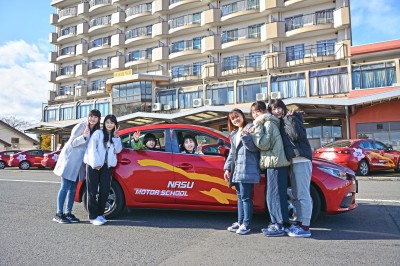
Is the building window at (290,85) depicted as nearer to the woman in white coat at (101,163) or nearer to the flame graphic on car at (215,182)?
the flame graphic on car at (215,182)

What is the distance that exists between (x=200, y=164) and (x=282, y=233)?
1.48 m

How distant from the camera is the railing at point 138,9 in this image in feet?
126

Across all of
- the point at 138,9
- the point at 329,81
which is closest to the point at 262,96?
the point at 329,81

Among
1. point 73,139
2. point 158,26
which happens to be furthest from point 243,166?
point 158,26

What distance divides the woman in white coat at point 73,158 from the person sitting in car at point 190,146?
1338 mm

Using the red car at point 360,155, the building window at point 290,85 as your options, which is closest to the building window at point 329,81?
the building window at point 290,85

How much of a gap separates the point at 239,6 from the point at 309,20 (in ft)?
22.9

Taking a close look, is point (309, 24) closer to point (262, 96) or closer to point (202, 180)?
point (262, 96)

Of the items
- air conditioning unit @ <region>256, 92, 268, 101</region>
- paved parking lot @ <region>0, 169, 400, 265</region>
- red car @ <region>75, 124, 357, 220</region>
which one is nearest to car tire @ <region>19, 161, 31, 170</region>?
air conditioning unit @ <region>256, 92, 268, 101</region>

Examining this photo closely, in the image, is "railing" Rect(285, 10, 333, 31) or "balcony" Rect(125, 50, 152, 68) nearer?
"railing" Rect(285, 10, 333, 31)

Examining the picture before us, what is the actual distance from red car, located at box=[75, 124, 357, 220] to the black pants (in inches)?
9.6

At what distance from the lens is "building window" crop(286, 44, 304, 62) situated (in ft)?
96.1

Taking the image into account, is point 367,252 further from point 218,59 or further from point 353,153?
point 218,59

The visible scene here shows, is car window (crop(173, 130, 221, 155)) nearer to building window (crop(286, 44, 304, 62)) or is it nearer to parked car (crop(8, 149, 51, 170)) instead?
parked car (crop(8, 149, 51, 170))
